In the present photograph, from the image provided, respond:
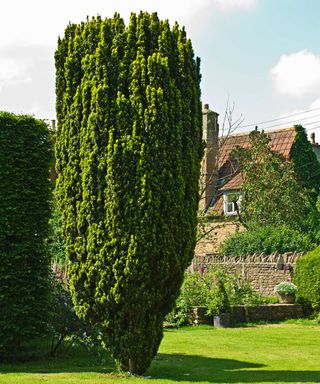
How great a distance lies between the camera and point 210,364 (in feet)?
40.1

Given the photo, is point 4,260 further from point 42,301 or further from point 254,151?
point 254,151

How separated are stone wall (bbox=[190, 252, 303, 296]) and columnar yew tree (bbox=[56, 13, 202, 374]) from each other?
1454 cm

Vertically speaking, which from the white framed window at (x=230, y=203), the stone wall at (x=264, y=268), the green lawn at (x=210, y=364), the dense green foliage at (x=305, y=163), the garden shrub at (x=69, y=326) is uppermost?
the dense green foliage at (x=305, y=163)

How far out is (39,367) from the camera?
11656 millimetres

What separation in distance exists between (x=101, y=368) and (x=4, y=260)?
2426 millimetres

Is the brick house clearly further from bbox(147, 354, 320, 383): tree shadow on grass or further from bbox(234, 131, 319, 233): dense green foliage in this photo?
bbox(147, 354, 320, 383): tree shadow on grass

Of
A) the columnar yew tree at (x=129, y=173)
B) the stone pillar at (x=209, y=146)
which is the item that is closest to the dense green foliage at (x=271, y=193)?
the stone pillar at (x=209, y=146)

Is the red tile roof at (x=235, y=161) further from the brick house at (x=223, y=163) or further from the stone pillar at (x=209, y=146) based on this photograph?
the stone pillar at (x=209, y=146)

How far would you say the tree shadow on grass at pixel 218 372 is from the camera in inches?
415

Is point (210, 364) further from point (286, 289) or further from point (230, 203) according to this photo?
point (230, 203)

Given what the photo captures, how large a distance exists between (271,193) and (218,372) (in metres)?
24.7

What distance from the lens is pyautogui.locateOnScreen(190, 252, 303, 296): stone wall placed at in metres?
25.5

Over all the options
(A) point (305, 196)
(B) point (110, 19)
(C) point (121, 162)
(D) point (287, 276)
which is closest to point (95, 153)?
(C) point (121, 162)

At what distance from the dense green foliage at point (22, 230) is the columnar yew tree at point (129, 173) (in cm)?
139
